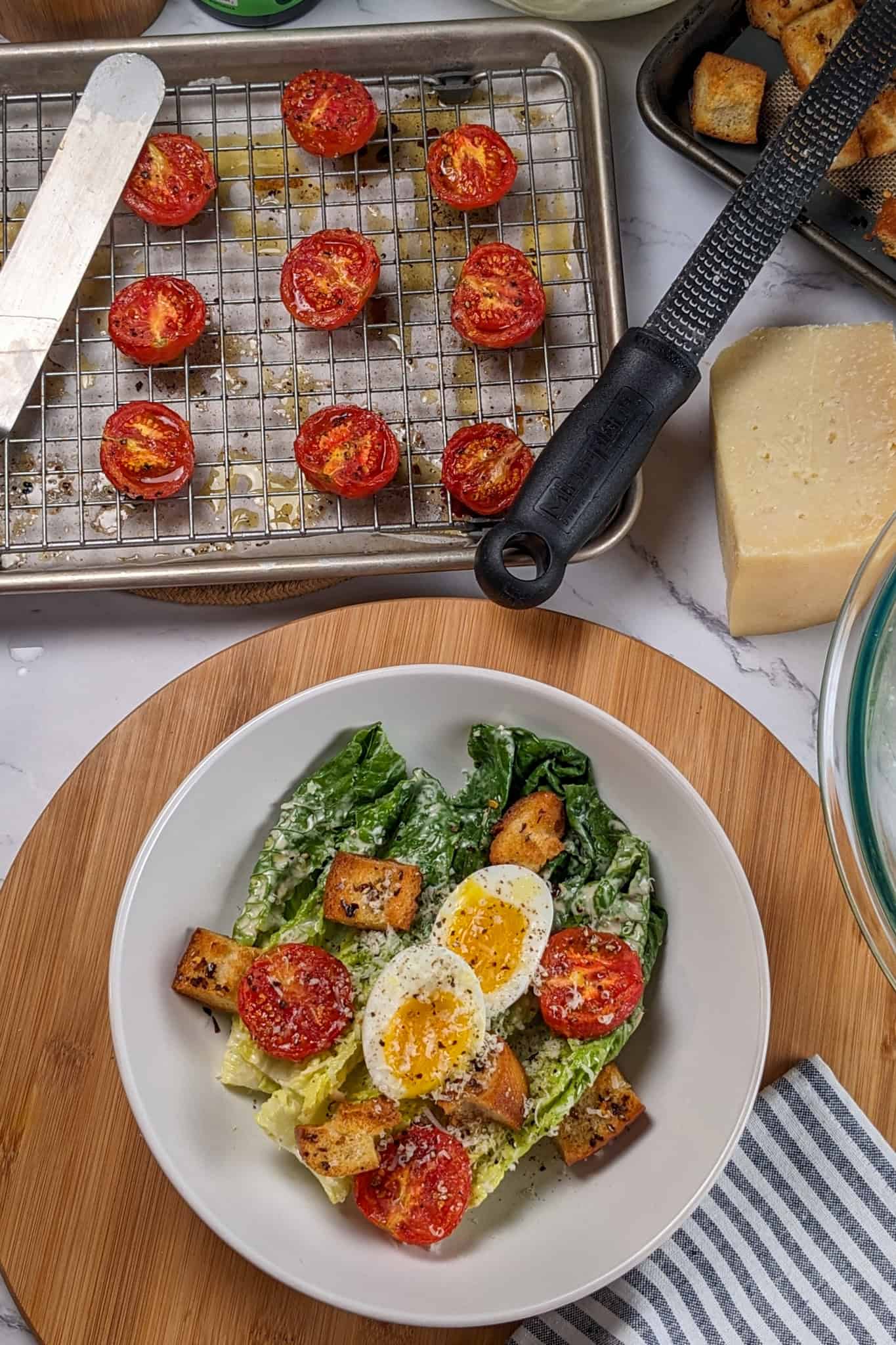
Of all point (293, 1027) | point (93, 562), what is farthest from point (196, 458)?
point (293, 1027)

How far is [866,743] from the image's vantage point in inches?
57.5

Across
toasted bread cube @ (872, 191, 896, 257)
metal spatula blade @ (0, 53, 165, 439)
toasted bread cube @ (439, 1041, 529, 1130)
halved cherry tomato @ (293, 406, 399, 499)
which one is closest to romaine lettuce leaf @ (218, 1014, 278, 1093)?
toasted bread cube @ (439, 1041, 529, 1130)

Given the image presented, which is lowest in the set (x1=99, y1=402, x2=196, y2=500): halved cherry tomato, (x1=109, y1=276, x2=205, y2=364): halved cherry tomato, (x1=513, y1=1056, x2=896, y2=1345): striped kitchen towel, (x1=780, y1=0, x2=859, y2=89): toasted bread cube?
(x1=513, y1=1056, x2=896, y2=1345): striped kitchen towel

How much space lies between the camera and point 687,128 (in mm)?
1900

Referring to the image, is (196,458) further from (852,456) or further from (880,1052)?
(880,1052)

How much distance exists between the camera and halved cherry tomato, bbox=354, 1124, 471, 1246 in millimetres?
1461

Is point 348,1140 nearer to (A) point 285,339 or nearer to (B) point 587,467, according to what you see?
(B) point 587,467

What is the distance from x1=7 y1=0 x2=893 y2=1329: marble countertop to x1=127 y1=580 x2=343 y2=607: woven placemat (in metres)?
0.02

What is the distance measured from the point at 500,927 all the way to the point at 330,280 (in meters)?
0.96

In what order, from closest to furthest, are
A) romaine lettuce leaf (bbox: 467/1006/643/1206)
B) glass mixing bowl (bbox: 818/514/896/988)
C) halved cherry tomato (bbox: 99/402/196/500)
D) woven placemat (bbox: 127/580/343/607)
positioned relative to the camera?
1. glass mixing bowl (bbox: 818/514/896/988)
2. romaine lettuce leaf (bbox: 467/1006/643/1206)
3. halved cherry tomato (bbox: 99/402/196/500)
4. woven placemat (bbox: 127/580/343/607)

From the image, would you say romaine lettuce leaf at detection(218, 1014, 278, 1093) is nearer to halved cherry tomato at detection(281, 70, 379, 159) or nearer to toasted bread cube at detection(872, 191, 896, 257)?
halved cherry tomato at detection(281, 70, 379, 159)

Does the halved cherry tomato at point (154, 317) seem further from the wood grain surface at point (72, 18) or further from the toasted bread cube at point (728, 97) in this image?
the toasted bread cube at point (728, 97)

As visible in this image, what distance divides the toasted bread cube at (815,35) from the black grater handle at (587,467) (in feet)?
1.89

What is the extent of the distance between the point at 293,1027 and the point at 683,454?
106 cm
